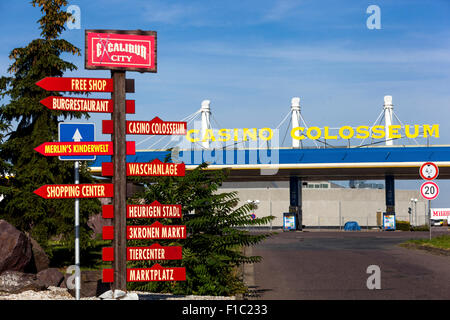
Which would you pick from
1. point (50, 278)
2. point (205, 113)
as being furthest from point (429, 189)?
point (205, 113)

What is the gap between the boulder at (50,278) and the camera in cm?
1438

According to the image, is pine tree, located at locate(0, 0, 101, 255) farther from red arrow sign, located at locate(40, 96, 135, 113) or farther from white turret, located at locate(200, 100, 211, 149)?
white turret, located at locate(200, 100, 211, 149)

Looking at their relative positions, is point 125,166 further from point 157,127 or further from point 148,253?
point 148,253

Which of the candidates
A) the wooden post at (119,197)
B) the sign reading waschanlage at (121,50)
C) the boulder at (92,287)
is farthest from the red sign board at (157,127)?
the boulder at (92,287)

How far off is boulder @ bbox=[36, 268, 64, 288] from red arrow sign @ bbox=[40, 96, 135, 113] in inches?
194

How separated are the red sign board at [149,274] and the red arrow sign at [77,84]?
3123 millimetres

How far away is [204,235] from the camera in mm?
14242

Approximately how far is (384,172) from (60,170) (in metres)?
47.2

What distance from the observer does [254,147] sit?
6009 centimetres

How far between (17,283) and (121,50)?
543 centimetres
